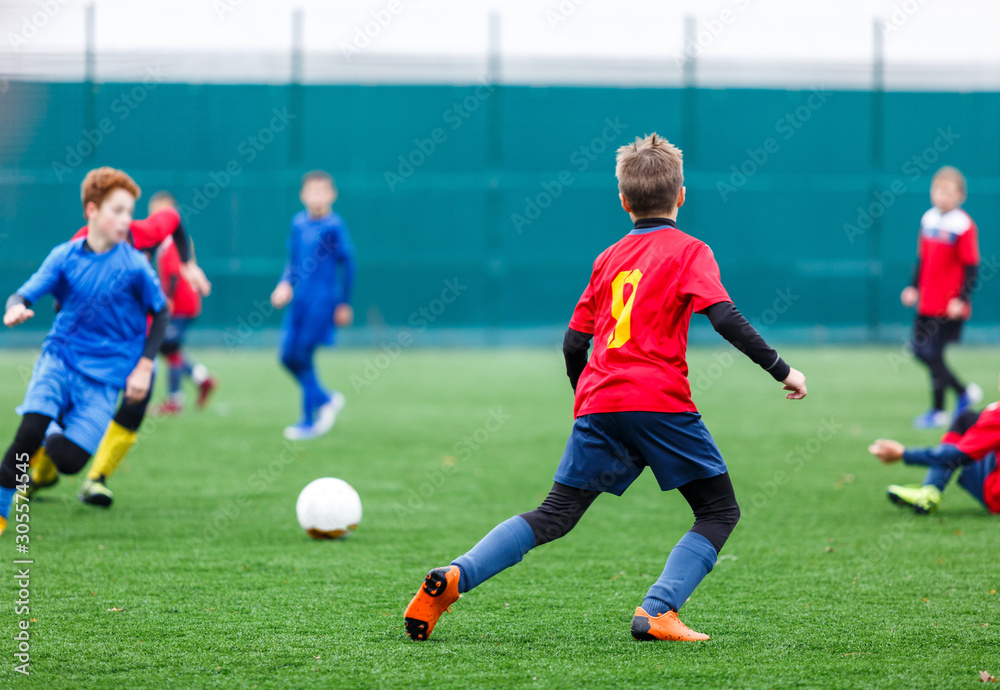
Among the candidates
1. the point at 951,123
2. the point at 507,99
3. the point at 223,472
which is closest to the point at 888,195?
the point at 951,123

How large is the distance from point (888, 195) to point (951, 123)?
6.05 ft

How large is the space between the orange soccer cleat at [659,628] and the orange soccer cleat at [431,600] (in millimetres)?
606

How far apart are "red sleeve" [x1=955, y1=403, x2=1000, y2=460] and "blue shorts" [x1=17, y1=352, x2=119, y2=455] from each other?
4.04 meters

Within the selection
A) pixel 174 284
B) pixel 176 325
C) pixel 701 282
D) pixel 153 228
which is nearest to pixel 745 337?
pixel 701 282

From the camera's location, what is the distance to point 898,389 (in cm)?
1247

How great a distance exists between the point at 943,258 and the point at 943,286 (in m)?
A: 0.26

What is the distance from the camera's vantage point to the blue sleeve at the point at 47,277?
15.7 feet

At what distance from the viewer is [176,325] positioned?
10.1 m

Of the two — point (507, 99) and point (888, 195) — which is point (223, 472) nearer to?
point (507, 99)

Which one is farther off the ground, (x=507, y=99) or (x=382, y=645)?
(x=507, y=99)

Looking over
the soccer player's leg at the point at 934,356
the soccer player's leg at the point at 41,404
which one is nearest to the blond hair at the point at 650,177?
the soccer player's leg at the point at 41,404

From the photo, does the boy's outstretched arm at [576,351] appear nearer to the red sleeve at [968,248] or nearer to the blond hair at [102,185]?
the blond hair at [102,185]

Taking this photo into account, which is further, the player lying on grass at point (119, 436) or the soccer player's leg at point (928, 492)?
the player lying on grass at point (119, 436)

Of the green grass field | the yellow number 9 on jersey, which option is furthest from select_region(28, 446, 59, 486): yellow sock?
the yellow number 9 on jersey
